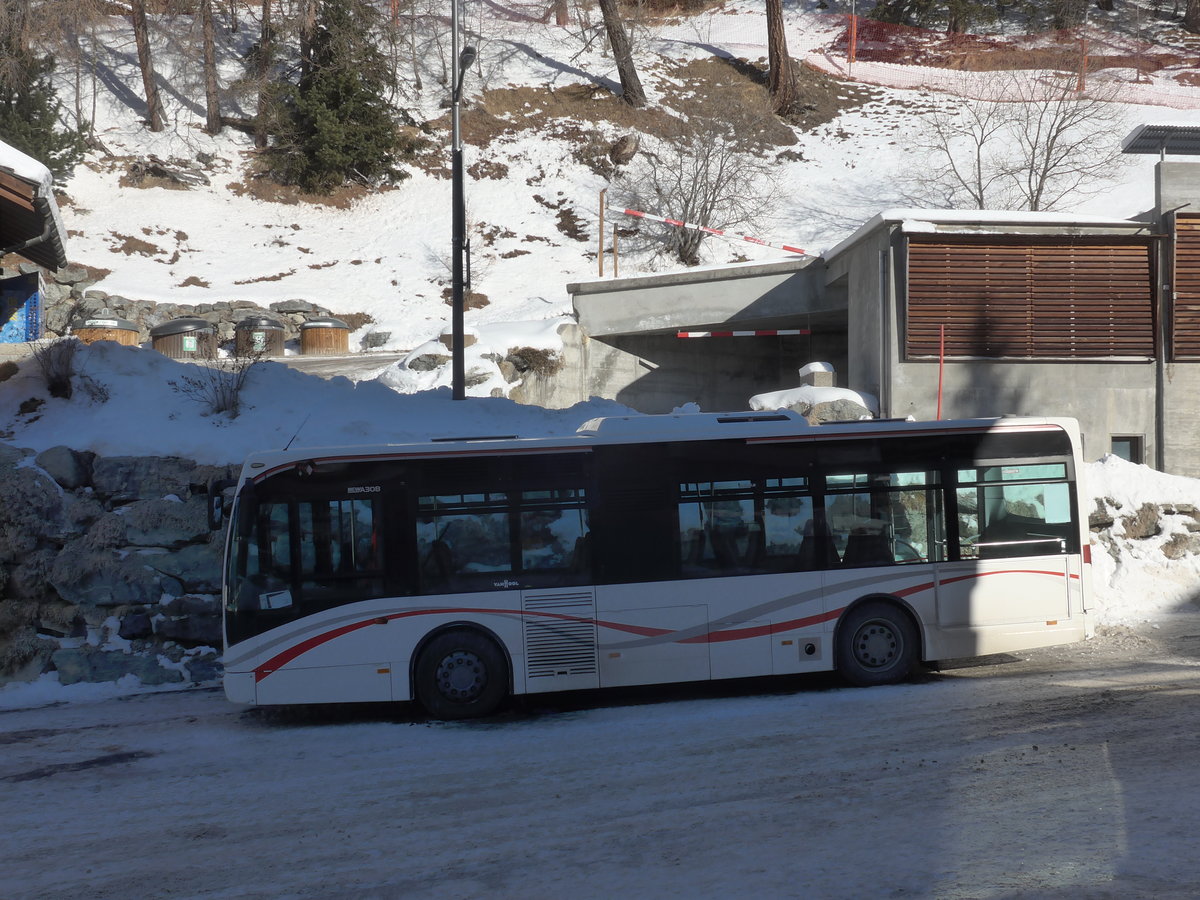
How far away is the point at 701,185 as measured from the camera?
36.8 metres

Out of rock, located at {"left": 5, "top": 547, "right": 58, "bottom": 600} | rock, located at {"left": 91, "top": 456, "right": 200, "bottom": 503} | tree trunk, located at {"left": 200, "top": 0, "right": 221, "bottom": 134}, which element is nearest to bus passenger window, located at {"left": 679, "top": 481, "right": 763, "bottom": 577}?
rock, located at {"left": 91, "top": 456, "right": 200, "bottom": 503}

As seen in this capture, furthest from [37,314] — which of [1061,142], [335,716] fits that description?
[1061,142]

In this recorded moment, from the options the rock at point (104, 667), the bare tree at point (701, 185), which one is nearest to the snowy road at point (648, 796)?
the rock at point (104, 667)

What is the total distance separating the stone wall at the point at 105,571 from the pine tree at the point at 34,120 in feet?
88.3

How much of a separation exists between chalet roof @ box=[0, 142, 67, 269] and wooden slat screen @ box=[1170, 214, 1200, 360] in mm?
19831

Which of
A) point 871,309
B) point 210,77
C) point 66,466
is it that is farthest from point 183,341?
point 210,77

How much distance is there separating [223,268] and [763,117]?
24.1 meters

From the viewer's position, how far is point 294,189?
4062 centimetres

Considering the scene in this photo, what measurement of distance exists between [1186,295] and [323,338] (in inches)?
827

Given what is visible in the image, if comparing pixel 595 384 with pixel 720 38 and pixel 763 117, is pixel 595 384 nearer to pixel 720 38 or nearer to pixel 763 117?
pixel 763 117

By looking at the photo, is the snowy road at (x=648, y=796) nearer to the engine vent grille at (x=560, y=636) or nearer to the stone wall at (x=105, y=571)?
the engine vent grille at (x=560, y=636)

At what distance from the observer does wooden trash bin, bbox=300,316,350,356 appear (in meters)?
28.2

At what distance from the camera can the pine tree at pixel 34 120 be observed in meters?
34.1

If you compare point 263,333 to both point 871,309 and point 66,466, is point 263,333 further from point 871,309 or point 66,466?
point 871,309
